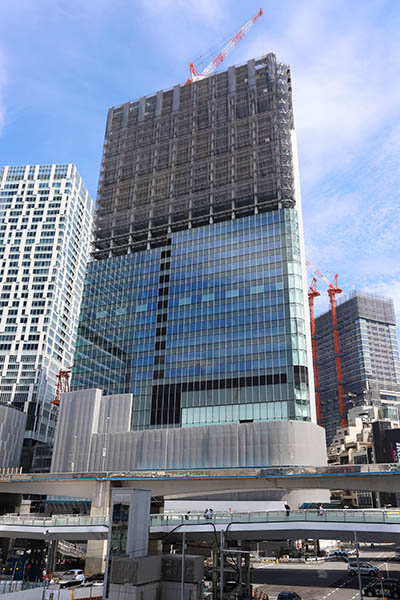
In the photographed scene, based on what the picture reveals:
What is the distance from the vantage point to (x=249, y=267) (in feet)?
348

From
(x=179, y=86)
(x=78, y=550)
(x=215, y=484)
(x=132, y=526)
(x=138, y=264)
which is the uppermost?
(x=179, y=86)

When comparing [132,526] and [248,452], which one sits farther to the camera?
[248,452]

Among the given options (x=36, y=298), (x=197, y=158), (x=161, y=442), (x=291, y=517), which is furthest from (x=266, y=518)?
(x=36, y=298)

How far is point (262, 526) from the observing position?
48781mm

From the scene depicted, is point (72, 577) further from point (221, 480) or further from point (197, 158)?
point (197, 158)

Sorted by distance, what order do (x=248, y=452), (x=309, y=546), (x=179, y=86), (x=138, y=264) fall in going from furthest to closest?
(x=179, y=86) → (x=138, y=264) → (x=309, y=546) → (x=248, y=452)

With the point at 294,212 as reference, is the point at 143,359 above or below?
below

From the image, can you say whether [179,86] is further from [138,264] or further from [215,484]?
[215,484]

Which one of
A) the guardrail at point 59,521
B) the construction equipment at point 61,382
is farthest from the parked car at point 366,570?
the construction equipment at point 61,382

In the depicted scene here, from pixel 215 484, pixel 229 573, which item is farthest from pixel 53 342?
pixel 229 573

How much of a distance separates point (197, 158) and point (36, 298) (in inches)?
3467

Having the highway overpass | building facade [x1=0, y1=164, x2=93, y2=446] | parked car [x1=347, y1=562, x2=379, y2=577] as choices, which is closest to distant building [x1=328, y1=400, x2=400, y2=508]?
parked car [x1=347, y1=562, x2=379, y2=577]

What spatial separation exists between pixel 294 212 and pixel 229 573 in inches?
3087

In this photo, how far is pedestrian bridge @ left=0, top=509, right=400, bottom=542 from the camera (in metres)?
45.0
